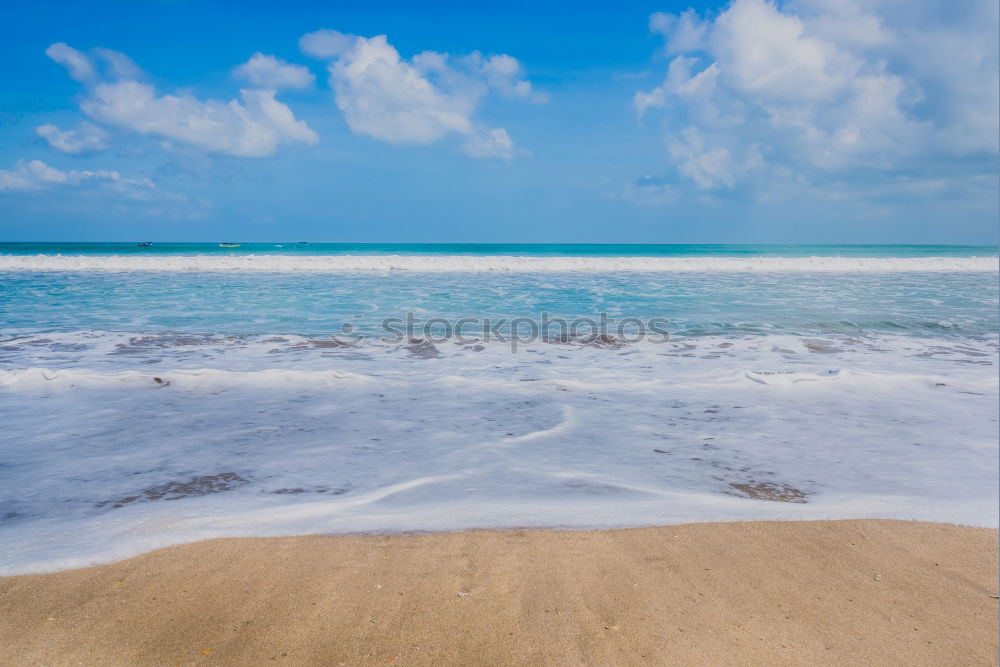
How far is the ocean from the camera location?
287 centimetres

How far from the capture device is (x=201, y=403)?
483cm

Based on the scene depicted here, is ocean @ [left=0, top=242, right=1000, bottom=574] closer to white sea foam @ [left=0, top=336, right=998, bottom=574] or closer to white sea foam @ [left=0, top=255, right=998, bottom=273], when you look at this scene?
white sea foam @ [left=0, top=336, right=998, bottom=574]

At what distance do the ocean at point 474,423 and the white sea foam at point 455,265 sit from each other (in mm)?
14525

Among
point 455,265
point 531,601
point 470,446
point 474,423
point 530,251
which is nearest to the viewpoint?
point 531,601

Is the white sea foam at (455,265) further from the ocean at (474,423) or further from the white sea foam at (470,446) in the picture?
the white sea foam at (470,446)

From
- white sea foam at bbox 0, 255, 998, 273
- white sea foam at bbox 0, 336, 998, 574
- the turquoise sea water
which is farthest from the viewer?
the turquoise sea water

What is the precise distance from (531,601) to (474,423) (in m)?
2.29

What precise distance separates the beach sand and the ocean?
221 mm

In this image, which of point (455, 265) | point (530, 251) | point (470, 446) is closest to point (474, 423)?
point (470, 446)

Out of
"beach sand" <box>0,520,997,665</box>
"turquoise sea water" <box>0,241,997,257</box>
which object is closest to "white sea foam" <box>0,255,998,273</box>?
"turquoise sea water" <box>0,241,997,257</box>

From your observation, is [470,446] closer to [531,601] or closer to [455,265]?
[531,601]

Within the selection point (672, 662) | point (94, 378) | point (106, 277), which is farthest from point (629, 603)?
point (106, 277)

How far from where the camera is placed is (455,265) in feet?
85.9

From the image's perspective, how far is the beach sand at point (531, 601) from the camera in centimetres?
185
